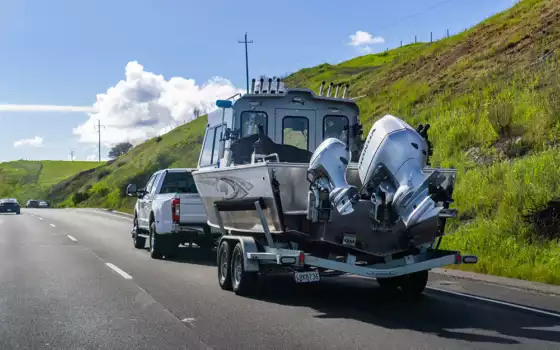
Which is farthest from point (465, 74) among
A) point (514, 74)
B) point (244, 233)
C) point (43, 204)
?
point (43, 204)

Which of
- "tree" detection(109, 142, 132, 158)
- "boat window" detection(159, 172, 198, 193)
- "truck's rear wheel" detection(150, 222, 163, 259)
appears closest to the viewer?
"truck's rear wheel" detection(150, 222, 163, 259)

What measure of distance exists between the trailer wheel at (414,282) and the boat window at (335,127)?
2762 millimetres

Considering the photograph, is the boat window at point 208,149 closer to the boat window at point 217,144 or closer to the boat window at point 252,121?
the boat window at point 217,144

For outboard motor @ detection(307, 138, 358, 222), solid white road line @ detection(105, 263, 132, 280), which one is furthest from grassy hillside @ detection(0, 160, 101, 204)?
outboard motor @ detection(307, 138, 358, 222)

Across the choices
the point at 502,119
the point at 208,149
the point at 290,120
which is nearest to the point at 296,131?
the point at 290,120

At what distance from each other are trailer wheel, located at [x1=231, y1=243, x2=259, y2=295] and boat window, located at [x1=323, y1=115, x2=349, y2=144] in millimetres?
2870

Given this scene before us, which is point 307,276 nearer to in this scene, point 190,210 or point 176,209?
point 190,210

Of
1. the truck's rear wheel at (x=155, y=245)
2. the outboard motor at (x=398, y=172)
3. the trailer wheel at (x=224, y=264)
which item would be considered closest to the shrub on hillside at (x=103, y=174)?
the truck's rear wheel at (x=155, y=245)

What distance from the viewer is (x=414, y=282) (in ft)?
35.7

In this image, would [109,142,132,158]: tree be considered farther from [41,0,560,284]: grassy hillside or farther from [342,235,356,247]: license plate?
[342,235,356,247]: license plate

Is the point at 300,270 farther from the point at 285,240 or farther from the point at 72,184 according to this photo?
the point at 72,184

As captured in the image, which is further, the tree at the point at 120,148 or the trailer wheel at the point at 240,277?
the tree at the point at 120,148

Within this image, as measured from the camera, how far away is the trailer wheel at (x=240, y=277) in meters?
10.5

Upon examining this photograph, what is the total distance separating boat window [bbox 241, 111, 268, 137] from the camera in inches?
469
